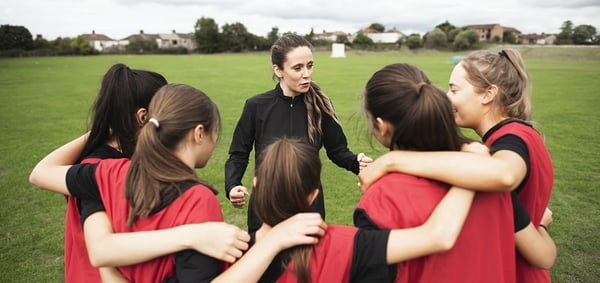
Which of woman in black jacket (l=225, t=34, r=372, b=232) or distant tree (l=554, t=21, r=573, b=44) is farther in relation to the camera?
distant tree (l=554, t=21, r=573, b=44)

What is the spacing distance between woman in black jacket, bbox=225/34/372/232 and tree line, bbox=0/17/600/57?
2727 inches

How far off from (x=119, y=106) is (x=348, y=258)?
1.55 meters

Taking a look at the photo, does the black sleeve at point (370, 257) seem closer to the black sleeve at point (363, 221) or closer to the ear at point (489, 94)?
the black sleeve at point (363, 221)

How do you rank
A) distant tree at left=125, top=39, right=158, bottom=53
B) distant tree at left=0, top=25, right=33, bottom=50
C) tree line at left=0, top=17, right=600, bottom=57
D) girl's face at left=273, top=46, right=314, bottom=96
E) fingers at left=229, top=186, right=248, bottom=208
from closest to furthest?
fingers at left=229, top=186, right=248, bottom=208 < girl's face at left=273, top=46, right=314, bottom=96 < distant tree at left=0, top=25, right=33, bottom=50 < tree line at left=0, top=17, right=600, bottom=57 < distant tree at left=125, top=39, right=158, bottom=53

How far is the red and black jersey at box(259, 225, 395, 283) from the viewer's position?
152 centimetres

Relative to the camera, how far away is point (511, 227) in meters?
1.66

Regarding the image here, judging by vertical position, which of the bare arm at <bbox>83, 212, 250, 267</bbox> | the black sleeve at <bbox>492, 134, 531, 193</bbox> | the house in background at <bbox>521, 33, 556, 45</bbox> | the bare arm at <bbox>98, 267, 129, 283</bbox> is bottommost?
the bare arm at <bbox>98, 267, 129, 283</bbox>

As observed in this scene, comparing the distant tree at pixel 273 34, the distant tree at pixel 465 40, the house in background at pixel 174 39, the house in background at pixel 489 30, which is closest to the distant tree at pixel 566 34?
the distant tree at pixel 465 40

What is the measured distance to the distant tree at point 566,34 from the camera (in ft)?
255

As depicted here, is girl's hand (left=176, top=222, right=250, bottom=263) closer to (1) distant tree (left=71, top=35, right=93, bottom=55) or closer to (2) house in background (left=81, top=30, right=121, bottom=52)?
(1) distant tree (left=71, top=35, right=93, bottom=55)

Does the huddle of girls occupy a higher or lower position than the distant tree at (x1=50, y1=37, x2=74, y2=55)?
lower

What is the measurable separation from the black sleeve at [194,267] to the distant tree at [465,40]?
76.1 m

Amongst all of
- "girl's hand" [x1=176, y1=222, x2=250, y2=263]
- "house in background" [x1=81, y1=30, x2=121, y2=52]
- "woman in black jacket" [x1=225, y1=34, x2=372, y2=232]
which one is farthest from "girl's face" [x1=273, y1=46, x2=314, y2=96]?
"house in background" [x1=81, y1=30, x2=121, y2=52]

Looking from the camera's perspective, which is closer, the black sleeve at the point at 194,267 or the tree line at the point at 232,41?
the black sleeve at the point at 194,267
